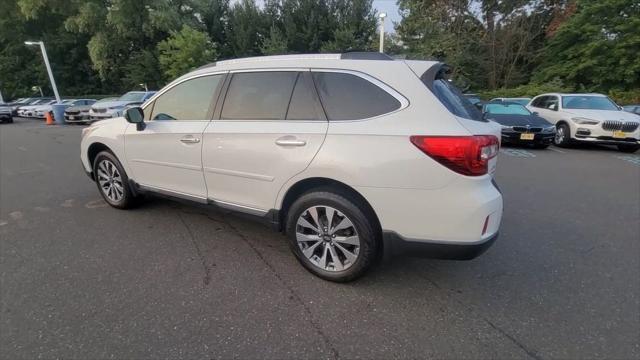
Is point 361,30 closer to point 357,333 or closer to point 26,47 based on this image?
point 357,333

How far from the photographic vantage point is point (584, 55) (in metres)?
22.6

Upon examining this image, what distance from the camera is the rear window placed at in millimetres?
2361

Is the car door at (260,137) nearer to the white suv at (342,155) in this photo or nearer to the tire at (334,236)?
the white suv at (342,155)

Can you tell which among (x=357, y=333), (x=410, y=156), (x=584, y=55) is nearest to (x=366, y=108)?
(x=410, y=156)

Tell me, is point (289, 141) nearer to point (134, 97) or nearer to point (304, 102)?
point (304, 102)

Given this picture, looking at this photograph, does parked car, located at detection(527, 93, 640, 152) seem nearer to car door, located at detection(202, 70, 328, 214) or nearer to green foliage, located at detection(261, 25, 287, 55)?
car door, located at detection(202, 70, 328, 214)

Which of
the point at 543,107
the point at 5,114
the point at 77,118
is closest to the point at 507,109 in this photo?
the point at 543,107

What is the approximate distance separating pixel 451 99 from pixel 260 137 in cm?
151

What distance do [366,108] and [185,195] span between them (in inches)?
83.5

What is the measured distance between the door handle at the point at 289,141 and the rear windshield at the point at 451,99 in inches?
39.0

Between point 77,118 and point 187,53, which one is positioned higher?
point 187,53

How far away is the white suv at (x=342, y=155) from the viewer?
2197mm

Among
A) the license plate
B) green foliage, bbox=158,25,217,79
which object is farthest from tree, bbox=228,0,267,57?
the license plate

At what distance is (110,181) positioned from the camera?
165 inches
